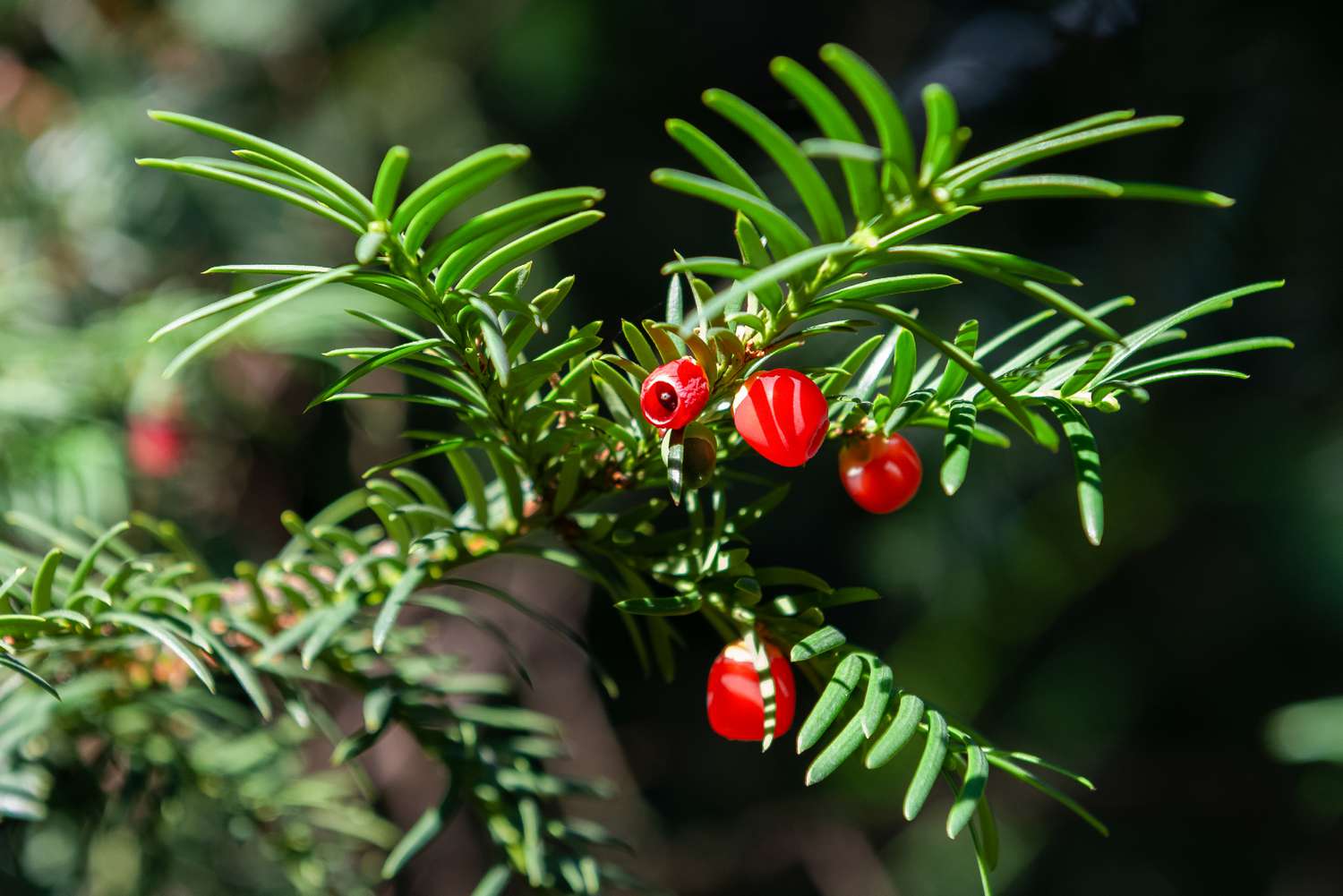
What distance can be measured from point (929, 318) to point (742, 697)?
648 mm

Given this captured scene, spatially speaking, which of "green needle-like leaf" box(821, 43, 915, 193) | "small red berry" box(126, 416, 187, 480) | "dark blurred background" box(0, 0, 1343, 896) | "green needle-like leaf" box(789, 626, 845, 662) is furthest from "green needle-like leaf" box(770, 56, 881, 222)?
"small red berry" box(126, 416, 187, 480)

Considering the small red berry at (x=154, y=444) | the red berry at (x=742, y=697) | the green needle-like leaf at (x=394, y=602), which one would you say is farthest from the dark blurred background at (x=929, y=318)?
the red berry at (x=742, y=697)

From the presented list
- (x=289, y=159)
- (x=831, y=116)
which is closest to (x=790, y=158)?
(x=831, y=116)

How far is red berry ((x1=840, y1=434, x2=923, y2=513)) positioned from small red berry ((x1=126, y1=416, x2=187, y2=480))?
581 mm

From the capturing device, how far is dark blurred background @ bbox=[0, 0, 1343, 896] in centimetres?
80

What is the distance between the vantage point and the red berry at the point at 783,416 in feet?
0.84

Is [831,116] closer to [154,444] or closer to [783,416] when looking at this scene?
[783,416]

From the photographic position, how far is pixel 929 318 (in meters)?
0.86

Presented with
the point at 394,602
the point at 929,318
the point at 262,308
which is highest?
the point at 262,308

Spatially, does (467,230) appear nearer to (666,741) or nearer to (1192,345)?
(1192,345)

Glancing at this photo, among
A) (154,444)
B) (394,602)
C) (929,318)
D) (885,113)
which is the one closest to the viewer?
(885,113)

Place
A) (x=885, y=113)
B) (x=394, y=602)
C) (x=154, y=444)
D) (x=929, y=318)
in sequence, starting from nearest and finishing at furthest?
(x=885, y=113)
(x=394, y=602)
(x=154, y=444)
(x=929, y=318)

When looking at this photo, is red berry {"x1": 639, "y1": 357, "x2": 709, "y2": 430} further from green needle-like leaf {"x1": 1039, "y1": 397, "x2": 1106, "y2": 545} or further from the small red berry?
the small red berry

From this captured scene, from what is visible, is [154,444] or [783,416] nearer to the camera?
[783,416]
